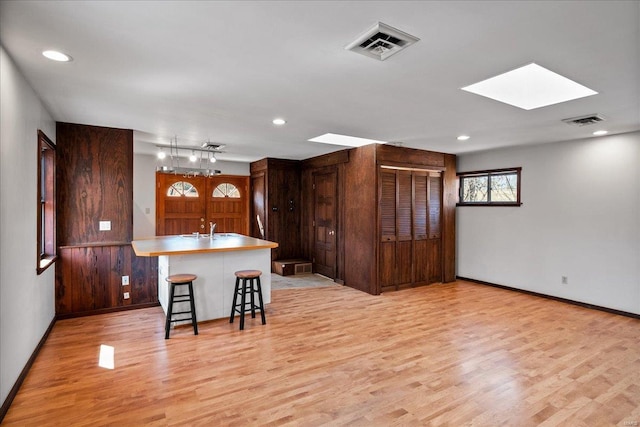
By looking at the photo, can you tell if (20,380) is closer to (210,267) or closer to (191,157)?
(210,267)

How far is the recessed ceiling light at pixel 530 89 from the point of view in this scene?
9.42 ft

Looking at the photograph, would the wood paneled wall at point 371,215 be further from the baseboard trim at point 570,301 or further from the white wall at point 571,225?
the baseboard trim at point 570,301

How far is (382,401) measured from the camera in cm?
240

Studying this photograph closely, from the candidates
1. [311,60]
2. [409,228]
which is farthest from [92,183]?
[409,228]

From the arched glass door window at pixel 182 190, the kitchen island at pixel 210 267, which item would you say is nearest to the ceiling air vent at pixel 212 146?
the arched glass door window at pixel 182 190

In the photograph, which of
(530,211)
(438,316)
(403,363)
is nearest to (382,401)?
(403,363)


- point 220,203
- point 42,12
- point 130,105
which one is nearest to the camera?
point 42,12

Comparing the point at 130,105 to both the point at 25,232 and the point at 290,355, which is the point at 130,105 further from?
the point at 290,355

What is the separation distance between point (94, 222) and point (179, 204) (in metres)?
3.03

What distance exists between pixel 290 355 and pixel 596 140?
5.07 metres

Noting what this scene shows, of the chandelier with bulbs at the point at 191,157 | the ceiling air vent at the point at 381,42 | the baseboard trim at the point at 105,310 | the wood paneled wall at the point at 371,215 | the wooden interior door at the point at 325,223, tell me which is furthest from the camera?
the wooden interior door at the point at 325,223

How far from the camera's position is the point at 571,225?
4.89 meters

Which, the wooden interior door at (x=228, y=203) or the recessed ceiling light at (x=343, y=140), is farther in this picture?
the wooden interior door at (x=228, y=203)

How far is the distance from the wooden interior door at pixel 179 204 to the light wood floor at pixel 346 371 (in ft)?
10.2
